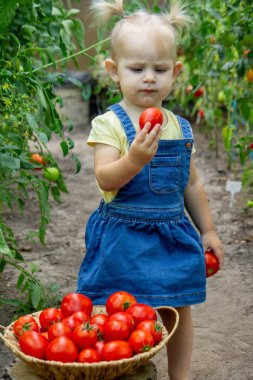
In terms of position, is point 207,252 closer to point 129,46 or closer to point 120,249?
point 120,249

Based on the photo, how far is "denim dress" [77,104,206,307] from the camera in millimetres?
2049

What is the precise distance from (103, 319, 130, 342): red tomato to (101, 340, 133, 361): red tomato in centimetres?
3

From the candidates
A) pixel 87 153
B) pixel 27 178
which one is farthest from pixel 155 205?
pixel 87 153

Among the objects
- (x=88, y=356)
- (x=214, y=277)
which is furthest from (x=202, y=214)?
(x=214, y=277)

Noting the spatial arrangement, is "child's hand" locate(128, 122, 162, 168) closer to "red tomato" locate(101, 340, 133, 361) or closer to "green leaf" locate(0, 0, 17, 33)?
"red tomato" locate(101, 340, 133, 361)

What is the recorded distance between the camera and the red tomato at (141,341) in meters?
1.73

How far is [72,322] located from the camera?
1815mm

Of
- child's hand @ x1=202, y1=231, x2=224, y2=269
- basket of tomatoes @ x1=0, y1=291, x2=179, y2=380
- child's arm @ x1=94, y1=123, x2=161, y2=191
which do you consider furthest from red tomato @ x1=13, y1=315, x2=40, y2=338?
child's hand @ x1=202, y1=231, x2=224, y2=269

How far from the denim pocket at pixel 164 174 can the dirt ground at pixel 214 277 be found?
2.45ft

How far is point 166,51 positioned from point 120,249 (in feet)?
1.84

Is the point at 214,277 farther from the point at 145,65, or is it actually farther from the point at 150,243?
the point at 145,65

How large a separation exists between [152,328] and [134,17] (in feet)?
2.92

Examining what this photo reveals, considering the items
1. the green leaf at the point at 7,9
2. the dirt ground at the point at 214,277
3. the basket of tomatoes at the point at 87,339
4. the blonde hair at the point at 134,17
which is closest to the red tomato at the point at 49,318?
the basket of tomatoes at the point at 87,339

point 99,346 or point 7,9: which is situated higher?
point 7,9
